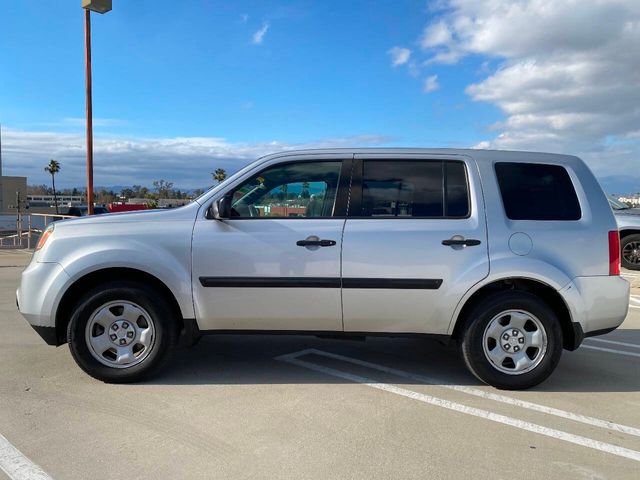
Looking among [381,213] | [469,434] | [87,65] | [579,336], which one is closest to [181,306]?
[381,213]

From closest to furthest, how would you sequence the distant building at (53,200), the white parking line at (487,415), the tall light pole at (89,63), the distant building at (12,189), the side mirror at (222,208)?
1. the white parking line at (487,415)
2. the side mirror at (222,208)
3. the tall light pole at (89,63)
4. the distant building at (12,189)
5. the distant building at (53,200)

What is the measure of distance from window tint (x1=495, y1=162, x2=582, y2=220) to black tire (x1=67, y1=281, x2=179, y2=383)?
Result: 2915 mm

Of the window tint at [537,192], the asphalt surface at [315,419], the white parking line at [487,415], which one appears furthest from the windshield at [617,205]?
the white parking line at [487,415]

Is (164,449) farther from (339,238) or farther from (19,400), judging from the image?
(339,238)

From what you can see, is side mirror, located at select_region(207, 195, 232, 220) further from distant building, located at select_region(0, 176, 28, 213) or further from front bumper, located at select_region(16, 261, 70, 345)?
distant building, located at select_region(0, 176, 28, 213)

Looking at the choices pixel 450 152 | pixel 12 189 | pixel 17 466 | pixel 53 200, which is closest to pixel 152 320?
pixel 17 466

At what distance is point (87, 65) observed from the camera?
1145 cm

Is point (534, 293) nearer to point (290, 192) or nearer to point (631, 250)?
point (290, 192)

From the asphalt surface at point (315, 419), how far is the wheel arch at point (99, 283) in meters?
0.51

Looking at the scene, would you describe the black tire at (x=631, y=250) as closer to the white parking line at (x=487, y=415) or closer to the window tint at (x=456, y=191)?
the window tint at (x=456, y=191)

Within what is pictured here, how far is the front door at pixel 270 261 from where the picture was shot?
160 inches

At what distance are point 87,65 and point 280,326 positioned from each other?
991cm

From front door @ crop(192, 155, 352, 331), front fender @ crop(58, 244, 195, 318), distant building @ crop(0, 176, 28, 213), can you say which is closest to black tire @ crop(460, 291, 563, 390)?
front door @ crop(192, 155, 352, 331)

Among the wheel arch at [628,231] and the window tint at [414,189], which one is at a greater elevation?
the window tint at [414,189]
